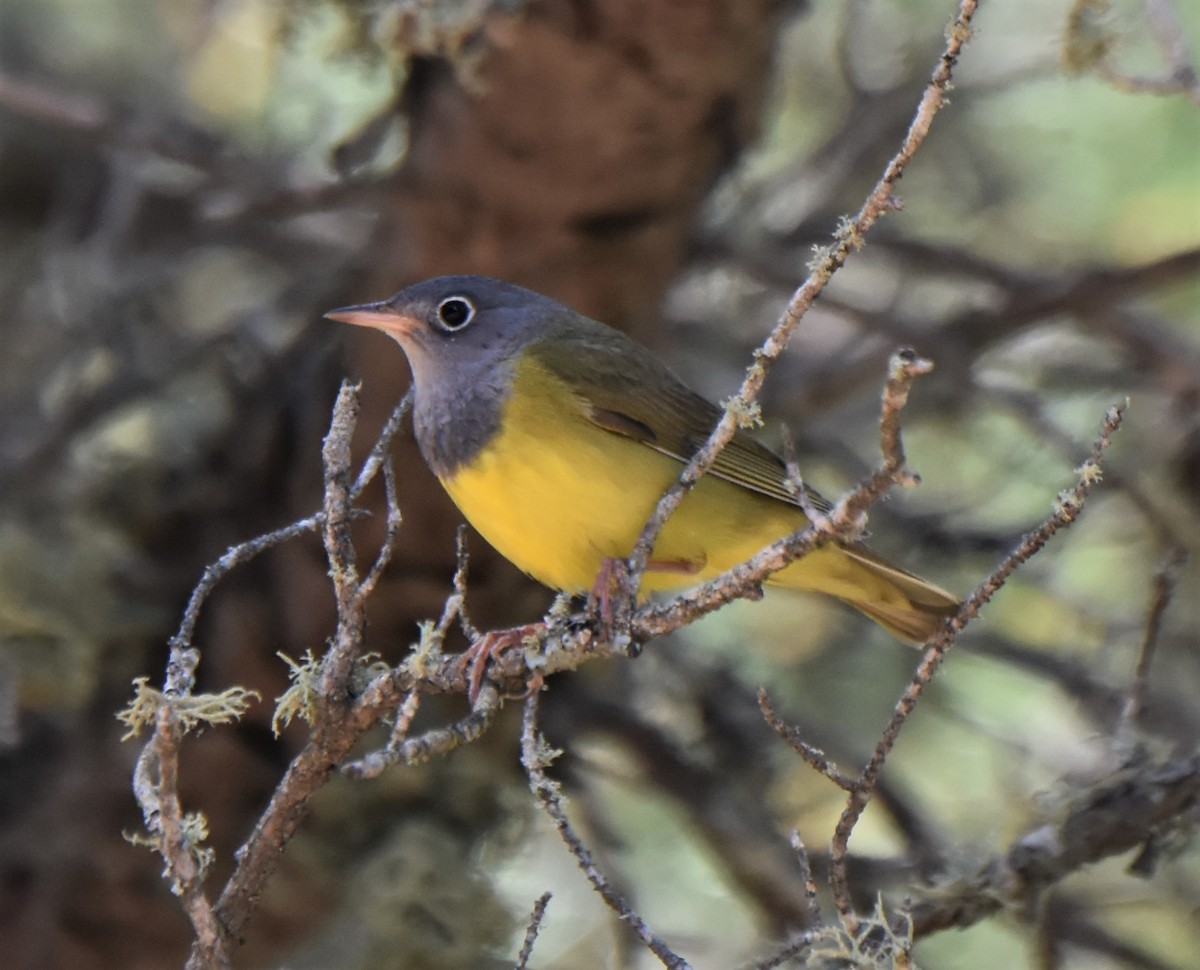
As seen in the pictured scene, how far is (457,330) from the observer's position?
14.3 ft

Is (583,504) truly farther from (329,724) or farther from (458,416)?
(329,724)

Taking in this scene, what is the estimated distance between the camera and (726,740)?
548cm

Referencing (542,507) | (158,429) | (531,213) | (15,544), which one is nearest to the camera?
(542,507)

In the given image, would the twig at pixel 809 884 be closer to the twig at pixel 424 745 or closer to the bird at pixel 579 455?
the twig at pixel 424 745

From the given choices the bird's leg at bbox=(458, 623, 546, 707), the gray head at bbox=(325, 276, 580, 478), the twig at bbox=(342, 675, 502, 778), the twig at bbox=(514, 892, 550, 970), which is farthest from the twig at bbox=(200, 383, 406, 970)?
the gray head at bbox=(325, 276, 580, 478)

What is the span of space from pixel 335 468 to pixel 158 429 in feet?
11.3

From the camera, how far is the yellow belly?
12.5 feet

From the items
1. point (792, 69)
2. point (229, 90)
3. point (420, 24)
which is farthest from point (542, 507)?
point (229, 90)

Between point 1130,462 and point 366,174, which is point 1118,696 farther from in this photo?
point 366,174

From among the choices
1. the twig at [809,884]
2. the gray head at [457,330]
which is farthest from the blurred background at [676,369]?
the twig at [809,884]

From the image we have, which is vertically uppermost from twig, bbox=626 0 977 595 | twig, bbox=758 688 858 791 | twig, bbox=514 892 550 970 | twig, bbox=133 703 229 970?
twig, bbox=626 0 977 595

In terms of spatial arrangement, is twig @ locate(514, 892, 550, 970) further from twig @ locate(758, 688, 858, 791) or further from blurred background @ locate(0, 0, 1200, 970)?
blurred background @ locate(0, 0, 1200, 970)

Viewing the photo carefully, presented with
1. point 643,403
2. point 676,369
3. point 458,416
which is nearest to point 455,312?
point 458,416

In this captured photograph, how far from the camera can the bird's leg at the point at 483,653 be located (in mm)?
3195
